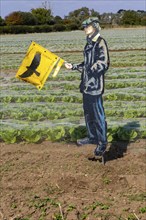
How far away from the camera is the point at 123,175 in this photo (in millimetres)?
7285

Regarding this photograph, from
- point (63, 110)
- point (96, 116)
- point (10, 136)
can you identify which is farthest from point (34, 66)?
point (63, 110)

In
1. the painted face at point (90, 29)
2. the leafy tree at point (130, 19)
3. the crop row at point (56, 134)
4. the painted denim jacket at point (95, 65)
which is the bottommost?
the leafy tree at point (130, 19)

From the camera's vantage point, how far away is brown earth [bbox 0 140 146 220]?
578cm

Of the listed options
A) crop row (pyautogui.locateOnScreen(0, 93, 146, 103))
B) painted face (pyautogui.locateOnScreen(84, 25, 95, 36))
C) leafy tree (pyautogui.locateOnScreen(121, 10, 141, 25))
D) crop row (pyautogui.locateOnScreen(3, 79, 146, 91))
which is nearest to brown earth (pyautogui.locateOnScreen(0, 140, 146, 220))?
painted face (pyautogui.locateOnScreen(84, 25, 95, 36))

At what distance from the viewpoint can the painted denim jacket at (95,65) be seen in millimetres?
6969

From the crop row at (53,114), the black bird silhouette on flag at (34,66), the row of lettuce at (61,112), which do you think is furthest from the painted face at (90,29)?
the crop row at (53,114)

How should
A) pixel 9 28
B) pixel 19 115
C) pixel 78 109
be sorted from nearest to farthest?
1. pixel 19 115
2. pixel 78 109
3. pixel 9 28

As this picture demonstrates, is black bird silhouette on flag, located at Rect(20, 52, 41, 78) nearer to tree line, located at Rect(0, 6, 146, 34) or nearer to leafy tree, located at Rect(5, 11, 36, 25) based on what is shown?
tree line, located at Rect(0, 6, 146, 34)

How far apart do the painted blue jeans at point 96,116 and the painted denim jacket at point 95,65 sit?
0.40 feet

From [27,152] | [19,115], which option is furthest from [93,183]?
[19,115]

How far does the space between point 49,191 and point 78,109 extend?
6.05m

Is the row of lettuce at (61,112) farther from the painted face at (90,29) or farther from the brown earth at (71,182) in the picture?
the painted face at (90,29)

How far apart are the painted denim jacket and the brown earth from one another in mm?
1264

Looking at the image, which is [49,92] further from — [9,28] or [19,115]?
[9,28]
